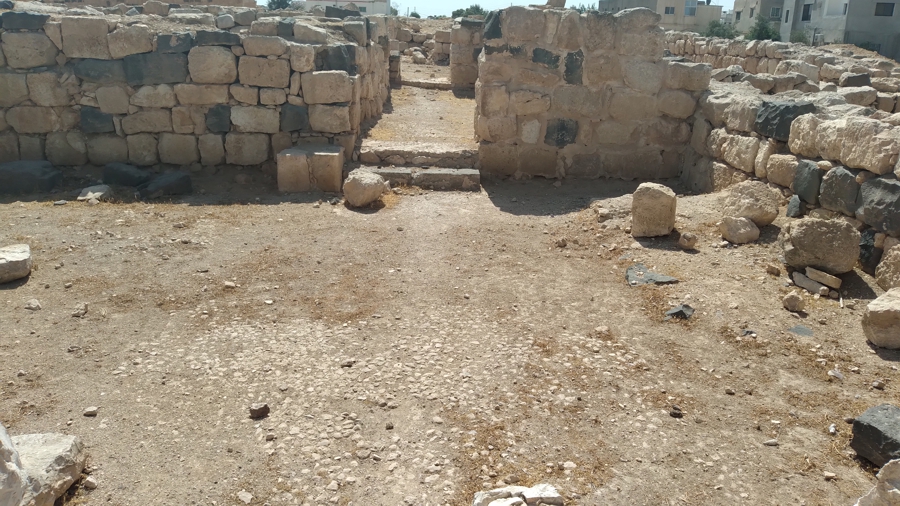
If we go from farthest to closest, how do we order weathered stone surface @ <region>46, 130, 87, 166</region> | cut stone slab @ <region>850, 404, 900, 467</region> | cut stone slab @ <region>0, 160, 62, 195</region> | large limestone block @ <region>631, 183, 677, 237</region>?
weathered stone surface @ <region>46, 130, 87, 166</region>
cut stone slab @ <region>0, 160, 62, 195</region>
large limestone block @ <region>631, 183, 677, 237</region>
cut stone slab @ <region>850, 404, 900, 467</region>

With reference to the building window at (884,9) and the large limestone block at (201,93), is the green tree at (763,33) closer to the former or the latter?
the building window at (884,9)

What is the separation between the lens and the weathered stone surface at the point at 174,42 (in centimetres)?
784

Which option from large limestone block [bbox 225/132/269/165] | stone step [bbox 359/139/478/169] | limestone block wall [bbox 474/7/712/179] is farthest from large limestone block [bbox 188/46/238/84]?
limestone block wall [bbox 474/7/712/179]

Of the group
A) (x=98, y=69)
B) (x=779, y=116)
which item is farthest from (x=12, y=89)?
(x=779, y=116)

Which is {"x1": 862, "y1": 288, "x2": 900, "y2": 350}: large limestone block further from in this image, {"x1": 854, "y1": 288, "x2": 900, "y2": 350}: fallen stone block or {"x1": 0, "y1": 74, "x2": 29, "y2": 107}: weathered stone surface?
{"x1": 0, "y1": 74, "x2": 29, "y2": 107}: weathered stone surface

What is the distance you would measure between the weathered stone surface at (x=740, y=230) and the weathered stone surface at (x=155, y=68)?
20.7ft

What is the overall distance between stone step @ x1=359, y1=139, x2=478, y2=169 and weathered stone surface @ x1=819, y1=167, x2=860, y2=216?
4.02m

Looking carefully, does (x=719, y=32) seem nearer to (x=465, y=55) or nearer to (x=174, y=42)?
(x=465, y=55)

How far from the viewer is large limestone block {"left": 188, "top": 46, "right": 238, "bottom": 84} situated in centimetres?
785

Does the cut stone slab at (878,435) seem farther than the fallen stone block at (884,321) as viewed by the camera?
No

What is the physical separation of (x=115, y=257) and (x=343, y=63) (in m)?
3.81

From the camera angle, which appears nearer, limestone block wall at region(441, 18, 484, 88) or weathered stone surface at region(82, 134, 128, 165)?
weathered stone surface at region(82, 134, 128, 165)

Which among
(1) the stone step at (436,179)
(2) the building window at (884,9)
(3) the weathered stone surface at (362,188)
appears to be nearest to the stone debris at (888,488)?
(3) the weathered stone surface at (362,188)

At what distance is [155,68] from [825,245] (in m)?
7.29
